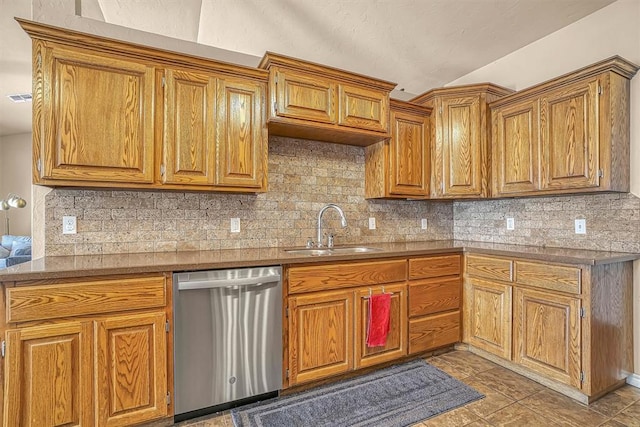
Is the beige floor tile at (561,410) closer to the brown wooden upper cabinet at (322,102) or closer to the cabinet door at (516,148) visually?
the cabinet door at (516,148)

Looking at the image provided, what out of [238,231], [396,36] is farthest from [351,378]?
[396,36]

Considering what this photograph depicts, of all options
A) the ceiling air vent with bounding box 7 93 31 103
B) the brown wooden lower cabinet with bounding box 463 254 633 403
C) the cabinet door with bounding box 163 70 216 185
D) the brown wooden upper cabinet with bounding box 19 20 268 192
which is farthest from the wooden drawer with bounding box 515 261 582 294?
the ceiling air vent with bounding box 7 93 31 103

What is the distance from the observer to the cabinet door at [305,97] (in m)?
2.21

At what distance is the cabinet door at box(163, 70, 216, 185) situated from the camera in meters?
1.99

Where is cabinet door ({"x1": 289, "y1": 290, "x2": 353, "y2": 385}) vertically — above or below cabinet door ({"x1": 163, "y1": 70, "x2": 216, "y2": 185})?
below

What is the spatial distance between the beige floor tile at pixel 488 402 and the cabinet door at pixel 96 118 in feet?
8.12

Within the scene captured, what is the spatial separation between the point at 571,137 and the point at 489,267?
1.12 m

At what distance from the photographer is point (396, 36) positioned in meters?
2.56

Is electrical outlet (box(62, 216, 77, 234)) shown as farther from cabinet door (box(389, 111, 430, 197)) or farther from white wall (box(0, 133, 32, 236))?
white wall (box(0, 133, 32, 236))

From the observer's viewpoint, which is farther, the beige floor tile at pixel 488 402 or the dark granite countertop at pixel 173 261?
the beige floor tile at pixel 488 402

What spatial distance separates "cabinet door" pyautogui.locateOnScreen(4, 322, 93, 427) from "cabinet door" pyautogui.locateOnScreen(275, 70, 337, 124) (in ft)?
5.75

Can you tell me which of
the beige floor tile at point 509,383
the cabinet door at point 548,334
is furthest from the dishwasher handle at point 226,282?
the cabinet door at point 548,334

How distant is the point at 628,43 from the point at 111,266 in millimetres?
3622

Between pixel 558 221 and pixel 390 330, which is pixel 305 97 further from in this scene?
pixel 558 221
